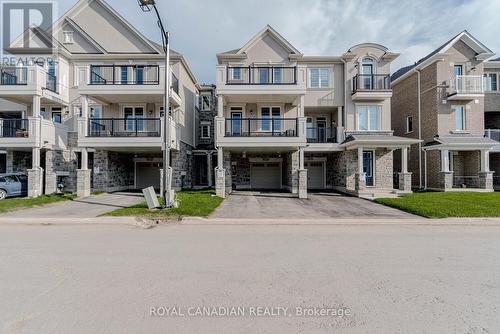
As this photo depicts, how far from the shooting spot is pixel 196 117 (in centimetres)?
2361

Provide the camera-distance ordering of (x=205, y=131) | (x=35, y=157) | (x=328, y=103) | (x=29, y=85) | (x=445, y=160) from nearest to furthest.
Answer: (x=35, y=157) < (x=29, y=85) < (x=445, y=160) < (x=328, y=103) < (x=205, y=131)

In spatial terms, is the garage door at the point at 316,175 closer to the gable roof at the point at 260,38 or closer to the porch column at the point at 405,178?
the porch column at the point at 405,178

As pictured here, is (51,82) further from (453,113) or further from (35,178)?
(453,113)

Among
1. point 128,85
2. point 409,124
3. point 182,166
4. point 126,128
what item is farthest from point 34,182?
point 409,124

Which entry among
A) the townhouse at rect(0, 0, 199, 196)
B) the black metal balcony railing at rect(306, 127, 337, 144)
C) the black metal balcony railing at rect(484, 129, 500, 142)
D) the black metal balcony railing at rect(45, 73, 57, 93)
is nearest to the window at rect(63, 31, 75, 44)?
the townhouse at rect(0, 0, 199, 196)

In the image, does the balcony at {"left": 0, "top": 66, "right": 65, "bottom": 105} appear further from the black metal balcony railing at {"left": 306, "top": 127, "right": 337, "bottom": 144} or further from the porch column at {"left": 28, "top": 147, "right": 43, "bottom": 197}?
the black metal balcony railing at {"left": 306, "top": 127, "right": 337, "bottom": 144}

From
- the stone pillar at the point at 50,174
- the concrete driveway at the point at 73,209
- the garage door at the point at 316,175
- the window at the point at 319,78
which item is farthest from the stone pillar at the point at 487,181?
the stone pillar at the point at 50,174

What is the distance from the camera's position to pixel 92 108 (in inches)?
729

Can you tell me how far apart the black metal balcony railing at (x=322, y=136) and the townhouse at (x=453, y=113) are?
6.89m

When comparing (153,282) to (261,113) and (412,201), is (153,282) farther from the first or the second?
(261,113)

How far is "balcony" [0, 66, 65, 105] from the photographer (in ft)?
52.5

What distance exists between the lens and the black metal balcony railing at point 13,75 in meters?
16.8

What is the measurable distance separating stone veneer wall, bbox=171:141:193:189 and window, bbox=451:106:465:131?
20618 mm

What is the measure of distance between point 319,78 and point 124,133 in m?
14.6
